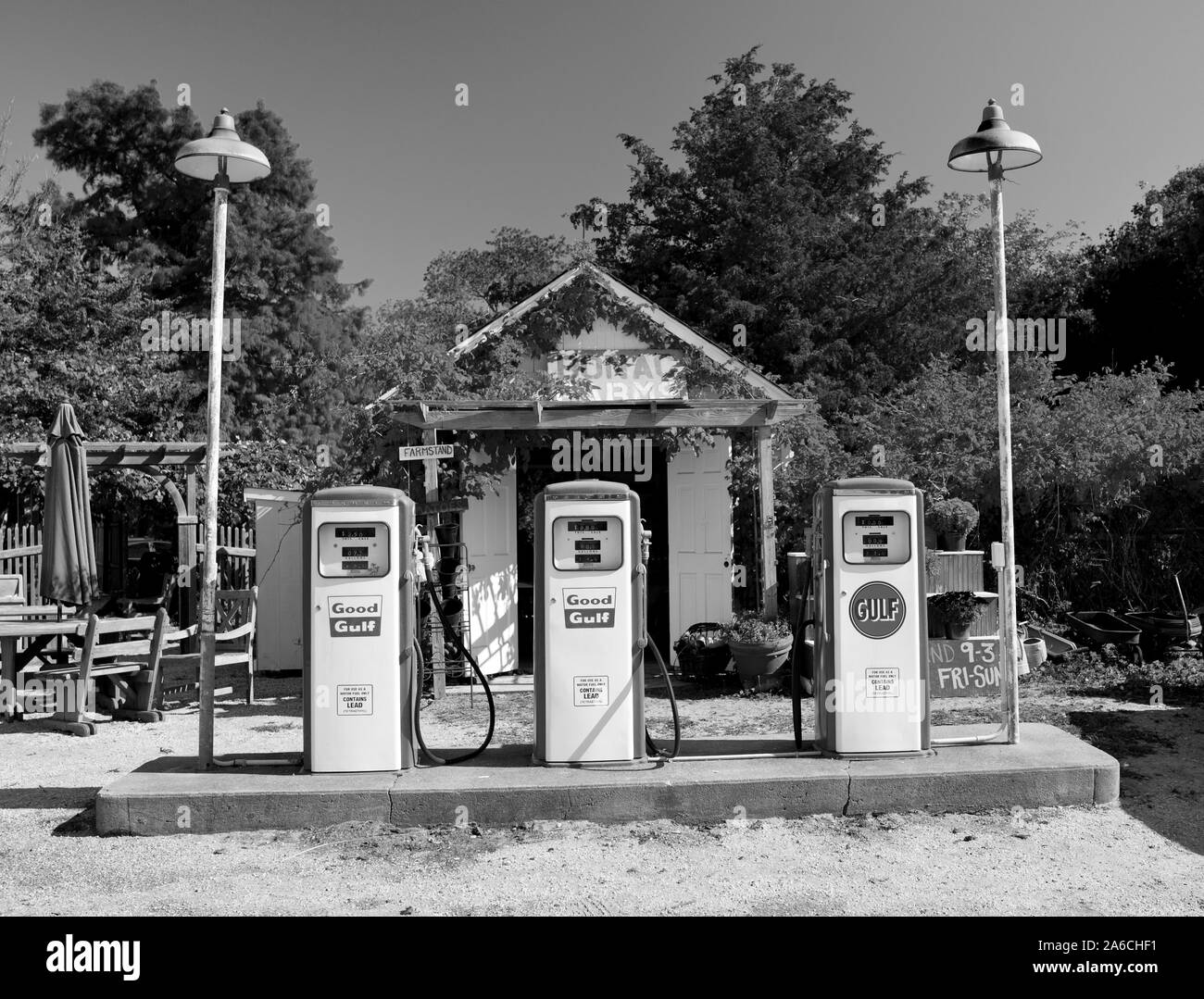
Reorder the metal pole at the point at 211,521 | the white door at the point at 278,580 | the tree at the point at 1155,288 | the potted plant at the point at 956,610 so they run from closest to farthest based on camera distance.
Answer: the metal pole at the point at 211,521 < the potted plant at the point at 956,610 < the white door at the point at 278,580 < the tree at the point at 1155,288

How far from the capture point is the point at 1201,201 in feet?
79.7

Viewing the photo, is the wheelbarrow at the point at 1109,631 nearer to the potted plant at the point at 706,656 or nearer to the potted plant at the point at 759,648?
the potted plant at the point at 759,648

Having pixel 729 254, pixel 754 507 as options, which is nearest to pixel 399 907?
pixel 754 507

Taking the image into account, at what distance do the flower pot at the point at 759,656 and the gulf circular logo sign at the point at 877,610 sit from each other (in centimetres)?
322

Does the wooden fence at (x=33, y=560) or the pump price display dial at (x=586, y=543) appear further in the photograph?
the wooden fence at (x=33, y=560)

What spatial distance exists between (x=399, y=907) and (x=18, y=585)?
30.8 ft

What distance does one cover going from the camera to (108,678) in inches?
340

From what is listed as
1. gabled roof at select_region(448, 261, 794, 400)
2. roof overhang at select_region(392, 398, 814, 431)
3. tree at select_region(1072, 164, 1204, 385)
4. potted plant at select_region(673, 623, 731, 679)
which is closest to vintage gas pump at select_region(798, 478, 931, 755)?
potted plant at select_region(673, 623, 731, 679)

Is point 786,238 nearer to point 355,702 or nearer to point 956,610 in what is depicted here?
point 956,610

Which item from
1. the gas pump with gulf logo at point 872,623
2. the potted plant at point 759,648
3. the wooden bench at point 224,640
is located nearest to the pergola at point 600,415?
the potted plant at point 759,648

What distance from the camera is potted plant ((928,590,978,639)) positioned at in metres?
9.34

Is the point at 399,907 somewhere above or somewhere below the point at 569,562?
below

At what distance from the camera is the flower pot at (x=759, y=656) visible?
29.5ft
